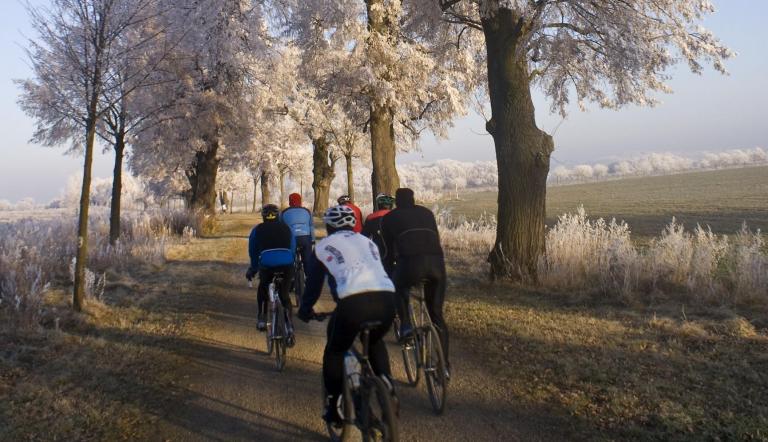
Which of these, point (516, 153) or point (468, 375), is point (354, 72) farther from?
point (468, 375)

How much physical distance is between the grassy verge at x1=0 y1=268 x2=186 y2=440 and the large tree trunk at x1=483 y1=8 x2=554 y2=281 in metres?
6.48

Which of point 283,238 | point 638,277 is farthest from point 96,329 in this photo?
point 638,277

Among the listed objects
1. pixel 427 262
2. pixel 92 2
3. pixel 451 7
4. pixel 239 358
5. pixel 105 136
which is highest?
pixel 451 7

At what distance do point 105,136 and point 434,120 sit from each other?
1133cm

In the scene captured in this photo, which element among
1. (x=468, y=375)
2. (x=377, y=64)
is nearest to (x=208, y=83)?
(x=377, y=64)

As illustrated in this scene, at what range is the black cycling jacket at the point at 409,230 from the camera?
5.50 meters

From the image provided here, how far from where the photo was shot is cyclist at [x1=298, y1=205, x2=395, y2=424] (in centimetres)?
387

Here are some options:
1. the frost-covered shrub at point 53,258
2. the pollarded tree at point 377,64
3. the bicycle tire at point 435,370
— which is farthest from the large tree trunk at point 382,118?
the bicycle tire at point 435,370

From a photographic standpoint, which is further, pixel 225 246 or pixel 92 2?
pixel 225 246

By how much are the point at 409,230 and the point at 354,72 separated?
11708 millimetres

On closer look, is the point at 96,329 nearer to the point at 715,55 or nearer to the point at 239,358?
the point at 239,358

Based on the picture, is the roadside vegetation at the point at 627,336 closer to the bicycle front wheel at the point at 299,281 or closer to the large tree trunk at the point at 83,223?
the bicycle front wheel at the point at 299,281

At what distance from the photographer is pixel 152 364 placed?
6.79 m

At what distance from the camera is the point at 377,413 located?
386 centimetres
